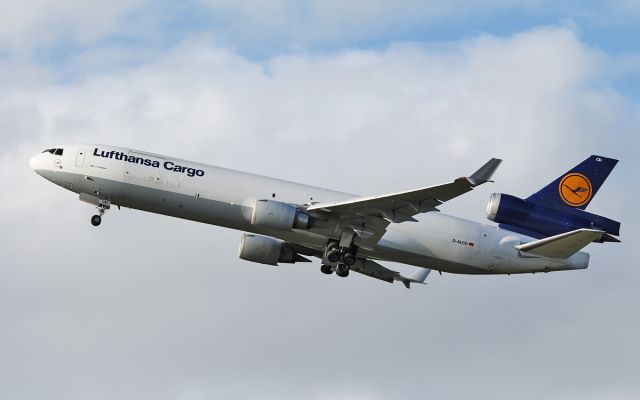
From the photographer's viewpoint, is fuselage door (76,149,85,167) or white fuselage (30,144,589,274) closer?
white fuselage (30,144,589,274)

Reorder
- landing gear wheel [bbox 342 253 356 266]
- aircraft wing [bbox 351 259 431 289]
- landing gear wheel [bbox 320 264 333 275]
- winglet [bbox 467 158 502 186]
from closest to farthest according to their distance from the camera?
winglet [bbox 467 158 502 186], landing gear wheel [bbox 342 253 356 266], landing gear wheel [bbox 320 264 333 275], aircraft wing [bbox 351 259 431 289]

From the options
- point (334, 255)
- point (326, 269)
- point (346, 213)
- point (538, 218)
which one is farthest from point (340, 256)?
point (538, 218)

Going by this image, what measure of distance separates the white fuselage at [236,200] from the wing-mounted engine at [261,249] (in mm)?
2850

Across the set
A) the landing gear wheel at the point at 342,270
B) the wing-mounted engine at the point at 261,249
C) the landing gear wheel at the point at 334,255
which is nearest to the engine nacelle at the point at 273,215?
the landing gear wheel at the point at 334,255

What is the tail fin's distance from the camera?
66500 millimetres

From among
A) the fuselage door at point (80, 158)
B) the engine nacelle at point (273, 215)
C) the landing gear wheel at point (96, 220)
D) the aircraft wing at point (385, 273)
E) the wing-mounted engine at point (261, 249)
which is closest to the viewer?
the engine nacelle at point (273, 215)

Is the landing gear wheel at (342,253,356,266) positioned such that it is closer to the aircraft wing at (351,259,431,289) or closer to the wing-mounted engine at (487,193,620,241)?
the aircraft wing at (351,259,431,289)

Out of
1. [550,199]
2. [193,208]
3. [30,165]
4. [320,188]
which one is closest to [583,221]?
→ [550,199]

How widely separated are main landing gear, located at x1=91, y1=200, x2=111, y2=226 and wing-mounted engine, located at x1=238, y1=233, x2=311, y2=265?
769 centimetres

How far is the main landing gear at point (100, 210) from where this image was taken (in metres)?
63.5

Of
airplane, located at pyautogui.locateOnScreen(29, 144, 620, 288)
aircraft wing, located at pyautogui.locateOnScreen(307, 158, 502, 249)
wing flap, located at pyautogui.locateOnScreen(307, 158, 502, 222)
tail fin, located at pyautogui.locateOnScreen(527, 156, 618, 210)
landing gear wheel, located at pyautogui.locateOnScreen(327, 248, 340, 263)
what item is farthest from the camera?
tail fin, located at pyautogui.locateOnScreen(527, 156, 618, 210)

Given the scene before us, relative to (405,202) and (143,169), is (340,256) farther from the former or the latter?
(143,169)

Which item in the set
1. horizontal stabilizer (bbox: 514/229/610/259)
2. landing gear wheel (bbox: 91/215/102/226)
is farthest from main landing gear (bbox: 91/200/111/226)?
horizontal stabilizer (bbox: 514/229/610/259)

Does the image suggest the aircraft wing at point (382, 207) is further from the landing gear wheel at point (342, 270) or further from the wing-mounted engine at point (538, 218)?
the wing-mounted engine at point (538, 218)
